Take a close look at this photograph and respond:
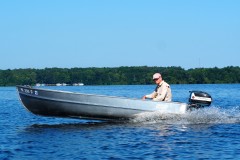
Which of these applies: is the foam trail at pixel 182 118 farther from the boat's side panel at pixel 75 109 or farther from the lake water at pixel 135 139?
the boat's side panel at pixel 75 109

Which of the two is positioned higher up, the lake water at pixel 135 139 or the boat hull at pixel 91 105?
the boat hull at pixel 91 105

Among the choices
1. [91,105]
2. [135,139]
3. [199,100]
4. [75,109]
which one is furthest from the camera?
[199,100]

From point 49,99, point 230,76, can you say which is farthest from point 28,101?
point 230,76

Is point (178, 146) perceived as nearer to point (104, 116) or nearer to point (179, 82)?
point (104, 116)

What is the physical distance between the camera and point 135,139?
17.5m

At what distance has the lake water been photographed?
48.7 feet

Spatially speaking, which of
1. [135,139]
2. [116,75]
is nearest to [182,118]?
[135,139]

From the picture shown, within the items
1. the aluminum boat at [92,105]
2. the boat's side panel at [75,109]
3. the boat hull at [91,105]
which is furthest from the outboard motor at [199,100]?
the boat's side panel at [75,109]

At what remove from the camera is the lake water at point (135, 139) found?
14.9 metres

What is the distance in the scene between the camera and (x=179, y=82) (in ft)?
493

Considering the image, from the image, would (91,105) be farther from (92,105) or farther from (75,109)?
(75,109)

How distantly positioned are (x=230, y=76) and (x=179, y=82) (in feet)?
54.4

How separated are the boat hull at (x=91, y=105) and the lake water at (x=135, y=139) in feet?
1.21

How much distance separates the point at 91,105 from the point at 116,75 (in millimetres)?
148815
